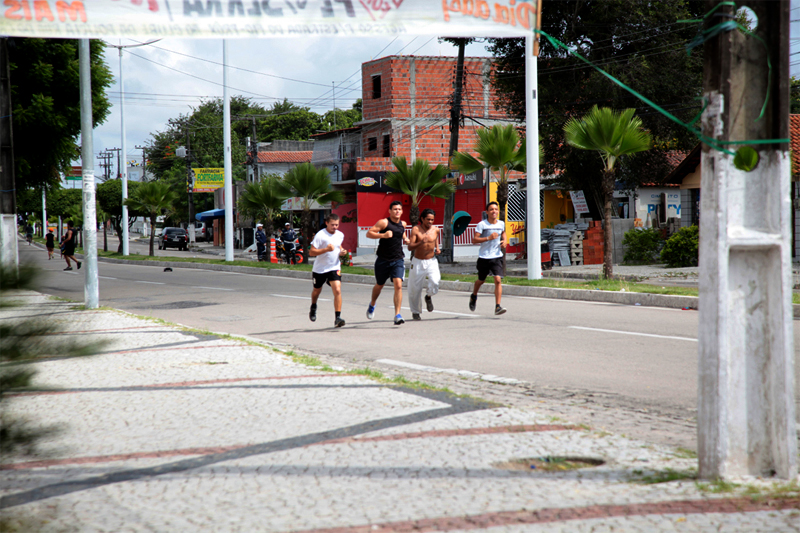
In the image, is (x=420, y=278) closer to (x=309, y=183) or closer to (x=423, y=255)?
(x=423, y=255)

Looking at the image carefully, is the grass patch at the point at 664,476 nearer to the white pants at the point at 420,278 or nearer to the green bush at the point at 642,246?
the white pants at the point at 420,278

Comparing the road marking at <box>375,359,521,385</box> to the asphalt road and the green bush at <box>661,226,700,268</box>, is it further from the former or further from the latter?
the green bush at <box>661,226,700,268</box>

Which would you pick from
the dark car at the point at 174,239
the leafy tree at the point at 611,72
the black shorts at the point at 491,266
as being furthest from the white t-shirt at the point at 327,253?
the dark car at the point at 174,239

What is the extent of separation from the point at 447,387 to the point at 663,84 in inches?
851

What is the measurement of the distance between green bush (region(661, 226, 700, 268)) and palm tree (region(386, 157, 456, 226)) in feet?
28.0

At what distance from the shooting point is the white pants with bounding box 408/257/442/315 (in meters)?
11.4

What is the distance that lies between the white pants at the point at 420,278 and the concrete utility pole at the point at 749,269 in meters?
7.72

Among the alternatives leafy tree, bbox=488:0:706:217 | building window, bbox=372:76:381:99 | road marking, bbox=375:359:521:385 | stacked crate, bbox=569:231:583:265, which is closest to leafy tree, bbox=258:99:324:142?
building window, bbox=372:76:381:99

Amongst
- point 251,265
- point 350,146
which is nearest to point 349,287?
point 251,265

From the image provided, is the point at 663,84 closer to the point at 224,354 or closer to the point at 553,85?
the point at 553,85

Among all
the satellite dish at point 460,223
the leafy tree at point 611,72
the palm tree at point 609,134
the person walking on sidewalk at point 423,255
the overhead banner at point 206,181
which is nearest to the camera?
the person walking on sidewalk at point 423,255

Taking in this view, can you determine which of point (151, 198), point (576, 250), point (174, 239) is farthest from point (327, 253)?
point (174, 239)

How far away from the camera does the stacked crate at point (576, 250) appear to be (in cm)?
2553

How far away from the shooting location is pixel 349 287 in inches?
754
